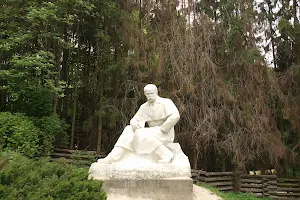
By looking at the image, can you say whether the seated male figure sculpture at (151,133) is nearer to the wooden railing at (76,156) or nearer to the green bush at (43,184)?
the green bush at (43,184)

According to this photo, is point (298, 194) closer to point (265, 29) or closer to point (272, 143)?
point (272, 143)

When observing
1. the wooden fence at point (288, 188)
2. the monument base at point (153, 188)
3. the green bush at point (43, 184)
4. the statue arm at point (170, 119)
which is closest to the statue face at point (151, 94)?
the statue arm at point (170, 119)

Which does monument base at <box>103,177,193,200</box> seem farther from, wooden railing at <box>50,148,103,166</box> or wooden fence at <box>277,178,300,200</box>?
wooden fence at <box>277,178,300,200</box>

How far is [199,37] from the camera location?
9.21 meters

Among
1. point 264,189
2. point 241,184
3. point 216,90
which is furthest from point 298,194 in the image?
point 216,90

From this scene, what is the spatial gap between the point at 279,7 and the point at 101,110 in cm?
713

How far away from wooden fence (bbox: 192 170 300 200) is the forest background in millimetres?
486

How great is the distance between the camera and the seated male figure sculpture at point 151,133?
5.25m

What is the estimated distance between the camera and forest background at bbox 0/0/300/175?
8.76 meters

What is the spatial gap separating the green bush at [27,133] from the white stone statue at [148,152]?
3549mm

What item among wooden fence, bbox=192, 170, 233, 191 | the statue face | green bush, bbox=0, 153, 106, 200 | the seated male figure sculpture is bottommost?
wooden fence, bbox=192, 170, 233, 191

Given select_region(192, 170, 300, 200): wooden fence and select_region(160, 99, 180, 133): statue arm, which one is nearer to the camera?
select_region(160, 99, 180, 133): statue arm

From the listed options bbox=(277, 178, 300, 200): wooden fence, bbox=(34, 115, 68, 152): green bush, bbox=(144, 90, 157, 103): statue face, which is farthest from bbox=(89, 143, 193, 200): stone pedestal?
bbox=(277, 178, 300, 200): wooden fence

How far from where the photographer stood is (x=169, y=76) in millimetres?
9344
